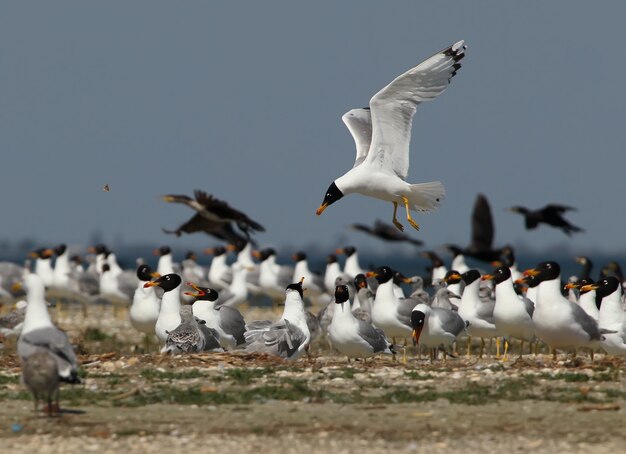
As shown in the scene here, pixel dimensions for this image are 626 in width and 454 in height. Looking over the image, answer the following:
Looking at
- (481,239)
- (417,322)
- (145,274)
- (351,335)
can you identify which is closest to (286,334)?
(351,335)

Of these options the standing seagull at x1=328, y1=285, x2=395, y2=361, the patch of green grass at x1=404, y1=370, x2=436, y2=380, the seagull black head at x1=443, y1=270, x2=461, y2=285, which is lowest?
the patch of green grass at x1=404, y1=370, x2=436, y2=380

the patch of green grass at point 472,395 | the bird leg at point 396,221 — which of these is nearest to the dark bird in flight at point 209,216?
the bird leg at point 396,221

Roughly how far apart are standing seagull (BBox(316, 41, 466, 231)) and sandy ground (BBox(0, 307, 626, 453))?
332cm

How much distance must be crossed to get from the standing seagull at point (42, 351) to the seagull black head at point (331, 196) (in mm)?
7362

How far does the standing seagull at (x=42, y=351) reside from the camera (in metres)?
9.52

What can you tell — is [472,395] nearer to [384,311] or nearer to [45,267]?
[384,311]

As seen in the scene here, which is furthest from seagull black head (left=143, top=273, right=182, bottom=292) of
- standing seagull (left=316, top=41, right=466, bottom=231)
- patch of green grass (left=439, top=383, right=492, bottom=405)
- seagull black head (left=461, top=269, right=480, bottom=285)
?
patch of green grass (left=439, top=383, right=492, bottom=405)

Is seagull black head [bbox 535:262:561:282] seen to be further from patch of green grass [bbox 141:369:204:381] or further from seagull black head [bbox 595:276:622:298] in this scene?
patch of green grass [bbox 141:369:204:381]

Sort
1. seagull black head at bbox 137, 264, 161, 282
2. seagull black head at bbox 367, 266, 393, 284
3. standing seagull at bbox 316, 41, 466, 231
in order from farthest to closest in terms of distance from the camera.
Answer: seagull black head at bbox 137, 264, 161, 282 → seagull black head at bbox 367, 266, 393, 284 → standing seagull at bbox 316, 41, 466, 231

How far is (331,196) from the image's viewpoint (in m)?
17.5

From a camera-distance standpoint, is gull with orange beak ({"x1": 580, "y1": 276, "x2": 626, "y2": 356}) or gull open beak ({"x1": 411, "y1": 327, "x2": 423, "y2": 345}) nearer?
gull with orange beak ({"x1": 580, "y1": 276, "x2": 626, "y2": 356})

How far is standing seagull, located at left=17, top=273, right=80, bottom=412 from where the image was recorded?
9.52 m

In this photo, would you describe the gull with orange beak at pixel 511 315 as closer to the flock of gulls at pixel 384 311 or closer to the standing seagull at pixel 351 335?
the flock of gulls at pixel 384 311

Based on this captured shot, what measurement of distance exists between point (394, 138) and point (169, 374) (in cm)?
533
